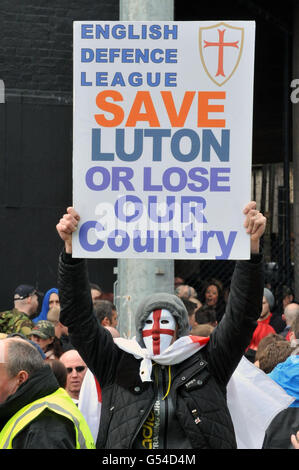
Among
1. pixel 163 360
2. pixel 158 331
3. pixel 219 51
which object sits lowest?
pixel 163 360

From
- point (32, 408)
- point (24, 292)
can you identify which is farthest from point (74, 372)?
point (24, 292)

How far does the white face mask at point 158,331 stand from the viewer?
4789 millimetres

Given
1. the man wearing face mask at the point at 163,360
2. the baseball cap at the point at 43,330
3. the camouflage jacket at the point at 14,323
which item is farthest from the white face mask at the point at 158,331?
the camouflage jacket at the point at 14,323

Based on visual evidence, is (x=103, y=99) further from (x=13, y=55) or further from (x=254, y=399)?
(x=13, y=55)

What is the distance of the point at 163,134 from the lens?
16.2 feet

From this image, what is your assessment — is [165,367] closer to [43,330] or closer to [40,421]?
[40,421]

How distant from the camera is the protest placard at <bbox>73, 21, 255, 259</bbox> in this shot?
4848 millimetres

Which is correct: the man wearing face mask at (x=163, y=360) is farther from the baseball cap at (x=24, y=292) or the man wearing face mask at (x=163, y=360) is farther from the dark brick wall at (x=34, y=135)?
the dark brick wall at (x=34, y=135)

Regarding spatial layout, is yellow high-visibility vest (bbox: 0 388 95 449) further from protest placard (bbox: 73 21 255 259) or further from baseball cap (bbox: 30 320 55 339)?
baseball cap (bbox: 30 320 55 339)

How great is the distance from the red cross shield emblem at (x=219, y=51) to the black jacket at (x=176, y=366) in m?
0.94

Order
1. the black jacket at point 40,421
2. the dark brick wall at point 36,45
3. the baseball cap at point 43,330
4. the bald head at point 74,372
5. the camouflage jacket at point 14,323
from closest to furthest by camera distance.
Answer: the black jacket at point 40,421, the bald head at point 74,372, the baseball cap at point 43,330, the camouflage jacket at point 14,323, the dark brick wall at point 36,45

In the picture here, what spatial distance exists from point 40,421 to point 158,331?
118cm

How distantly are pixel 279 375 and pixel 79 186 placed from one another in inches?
57.2
